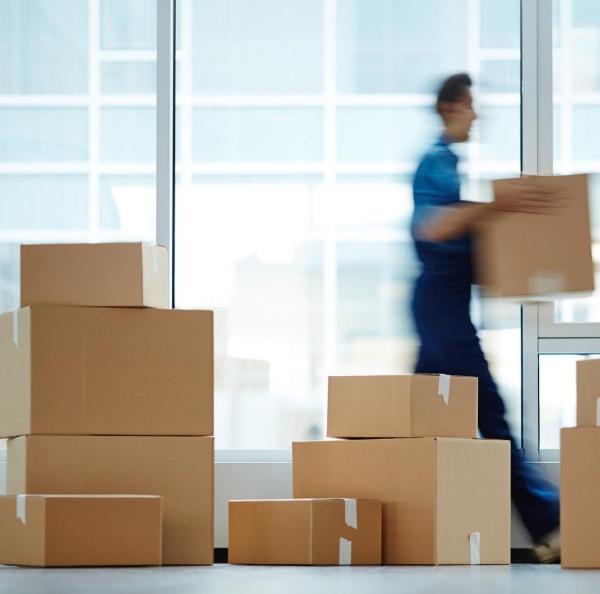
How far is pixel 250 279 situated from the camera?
3.67 metres

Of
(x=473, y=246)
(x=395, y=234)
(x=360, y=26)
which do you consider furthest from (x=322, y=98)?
(x=473, y=246)

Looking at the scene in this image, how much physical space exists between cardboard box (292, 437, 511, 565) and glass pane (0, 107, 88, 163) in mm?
1345

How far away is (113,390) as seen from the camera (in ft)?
9.26

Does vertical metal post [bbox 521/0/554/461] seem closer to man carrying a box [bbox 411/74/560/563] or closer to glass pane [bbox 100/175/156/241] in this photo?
man carrying a box [bbox 411/74/560/563]

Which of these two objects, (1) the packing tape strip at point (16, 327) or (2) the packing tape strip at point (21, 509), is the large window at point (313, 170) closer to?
(1) the packing tape strip at point (16, 327)

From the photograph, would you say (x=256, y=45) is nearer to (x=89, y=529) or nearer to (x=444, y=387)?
(x=444, y=387)

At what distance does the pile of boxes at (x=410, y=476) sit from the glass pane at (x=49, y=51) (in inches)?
54.1

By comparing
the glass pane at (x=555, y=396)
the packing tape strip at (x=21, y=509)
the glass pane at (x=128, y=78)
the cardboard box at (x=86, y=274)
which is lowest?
the packing tape strip at (x=21, y=509)

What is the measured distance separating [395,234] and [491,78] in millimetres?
595

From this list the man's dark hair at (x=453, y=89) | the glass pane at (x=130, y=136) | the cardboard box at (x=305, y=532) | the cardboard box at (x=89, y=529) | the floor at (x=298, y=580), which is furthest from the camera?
the glass pane at (x=130, y=136)

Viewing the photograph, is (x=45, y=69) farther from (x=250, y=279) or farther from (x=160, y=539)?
Result: (x=160, y=539)

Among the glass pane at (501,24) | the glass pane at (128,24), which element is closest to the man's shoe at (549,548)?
the glass pane at (501,24)

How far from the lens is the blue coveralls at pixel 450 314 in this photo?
325cm

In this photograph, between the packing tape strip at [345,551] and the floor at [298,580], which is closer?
the floor at [298,580]
